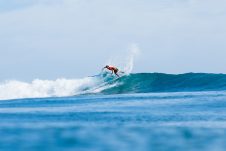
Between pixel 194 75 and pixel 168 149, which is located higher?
pixel 194 75

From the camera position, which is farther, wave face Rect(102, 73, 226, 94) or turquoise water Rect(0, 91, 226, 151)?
wave face Rect(102, 73, 226, 94)

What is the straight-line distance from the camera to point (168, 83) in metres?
44.0

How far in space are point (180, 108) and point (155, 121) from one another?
5.62 m

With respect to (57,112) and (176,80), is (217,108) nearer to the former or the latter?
(57,112)

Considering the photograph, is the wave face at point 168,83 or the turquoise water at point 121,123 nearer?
the turquoise water at point 121,123

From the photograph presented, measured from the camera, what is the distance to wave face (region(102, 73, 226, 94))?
41.3 meters

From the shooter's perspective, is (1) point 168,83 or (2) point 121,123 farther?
(1) point 168,83

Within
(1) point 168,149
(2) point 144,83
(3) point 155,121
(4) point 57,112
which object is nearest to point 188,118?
(3) point 155,121

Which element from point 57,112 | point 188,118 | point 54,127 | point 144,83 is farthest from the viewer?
point 144,83

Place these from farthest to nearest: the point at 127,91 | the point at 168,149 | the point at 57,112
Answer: the point at 127,91 < the point at 57,112 < the point at 168,149

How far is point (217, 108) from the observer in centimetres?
2466

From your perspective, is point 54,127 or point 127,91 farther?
point 127,91

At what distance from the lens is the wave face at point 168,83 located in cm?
4128

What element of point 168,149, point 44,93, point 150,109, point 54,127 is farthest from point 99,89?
point 168,149
